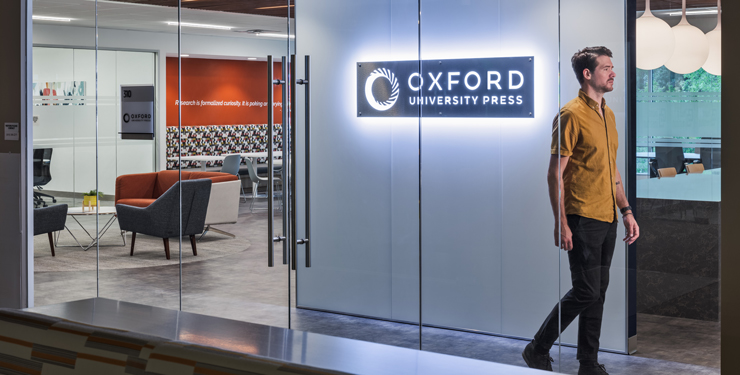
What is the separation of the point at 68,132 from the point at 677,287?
13.8 ft

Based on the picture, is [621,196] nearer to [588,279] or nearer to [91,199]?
[588,279]

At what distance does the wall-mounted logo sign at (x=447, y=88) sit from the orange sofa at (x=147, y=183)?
3.98 feet

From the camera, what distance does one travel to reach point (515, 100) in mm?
4016

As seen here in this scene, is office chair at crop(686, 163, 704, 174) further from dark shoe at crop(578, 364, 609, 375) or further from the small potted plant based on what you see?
the small potted plant

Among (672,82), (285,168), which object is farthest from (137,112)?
(672,82)

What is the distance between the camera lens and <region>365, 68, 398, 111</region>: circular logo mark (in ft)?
14.4

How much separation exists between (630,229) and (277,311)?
2267 millimetres

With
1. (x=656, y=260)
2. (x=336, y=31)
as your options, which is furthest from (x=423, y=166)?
(x=656, y=260)

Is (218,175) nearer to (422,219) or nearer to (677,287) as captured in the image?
(422,219)

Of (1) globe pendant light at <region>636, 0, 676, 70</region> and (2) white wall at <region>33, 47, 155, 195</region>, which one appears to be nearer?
(1) globe pendant light at <region>636, 0, 676, 70</region>

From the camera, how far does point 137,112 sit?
17.6 feet

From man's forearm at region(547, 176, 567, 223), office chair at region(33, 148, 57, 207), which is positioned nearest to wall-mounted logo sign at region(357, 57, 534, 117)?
man's forearm at region(547, 176, 567, 223)

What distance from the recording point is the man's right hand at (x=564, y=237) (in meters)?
3.84

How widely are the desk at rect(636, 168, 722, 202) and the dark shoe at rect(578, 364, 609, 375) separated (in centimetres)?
89
